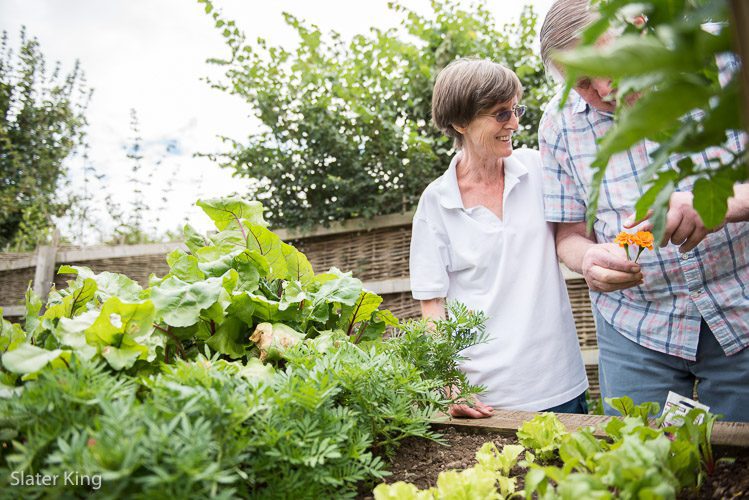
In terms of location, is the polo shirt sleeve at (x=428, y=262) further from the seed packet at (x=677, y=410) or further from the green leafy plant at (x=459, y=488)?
the green leafy plant at (x=459, y=488)

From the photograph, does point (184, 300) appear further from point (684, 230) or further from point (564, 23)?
point (564, 23)

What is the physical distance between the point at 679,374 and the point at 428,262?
2.63 feet

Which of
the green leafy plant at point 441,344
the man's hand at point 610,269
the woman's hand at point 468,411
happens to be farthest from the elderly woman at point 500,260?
the green leafy plant at point 441,344

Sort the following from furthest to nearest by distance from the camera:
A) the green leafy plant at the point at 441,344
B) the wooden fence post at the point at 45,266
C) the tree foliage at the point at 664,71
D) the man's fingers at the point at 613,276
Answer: the wooden fence post at the point at 45,266
the man's fingers at the point at 613,276
the green leafy plant at the point at 441,344
the tree foliage at the point at 664,71

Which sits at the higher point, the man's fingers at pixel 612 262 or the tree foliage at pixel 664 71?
the tree foliage at pixel 664 71

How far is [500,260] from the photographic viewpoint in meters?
1.91

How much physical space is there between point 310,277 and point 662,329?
3.10ft

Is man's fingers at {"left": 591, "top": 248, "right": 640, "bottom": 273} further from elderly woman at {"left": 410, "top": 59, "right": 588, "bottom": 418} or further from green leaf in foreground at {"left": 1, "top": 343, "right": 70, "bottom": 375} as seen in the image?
green leaf in foreground at {"left": 1, "top": 343, "right": 70, "bottom": 375}

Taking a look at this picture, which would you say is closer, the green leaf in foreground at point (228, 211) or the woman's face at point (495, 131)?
the green leaf in foreground at point (228, 211)

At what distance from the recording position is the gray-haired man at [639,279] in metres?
1.47

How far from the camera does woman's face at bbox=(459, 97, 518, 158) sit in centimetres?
196

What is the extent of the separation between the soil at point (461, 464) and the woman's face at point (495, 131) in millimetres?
1095

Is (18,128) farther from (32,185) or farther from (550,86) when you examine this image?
(550,86)

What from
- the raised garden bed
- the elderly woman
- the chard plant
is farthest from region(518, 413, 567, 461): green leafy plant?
the elderly woman
